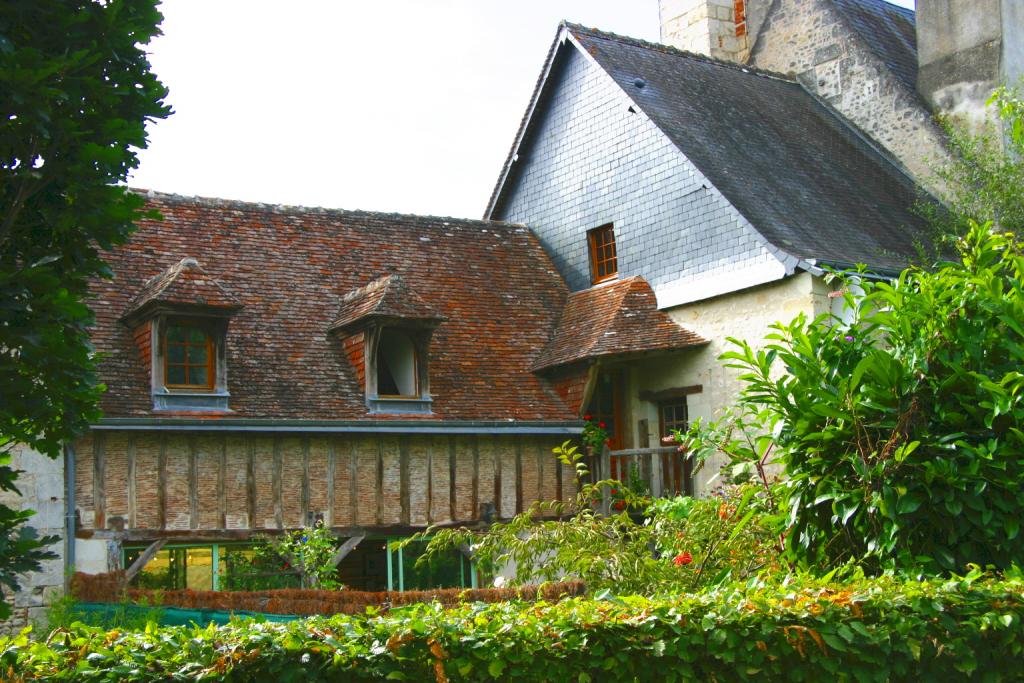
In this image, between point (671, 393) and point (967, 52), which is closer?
point (671, 393)

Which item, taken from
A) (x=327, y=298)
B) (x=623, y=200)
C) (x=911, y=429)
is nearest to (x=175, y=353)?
(x=327, y=298)

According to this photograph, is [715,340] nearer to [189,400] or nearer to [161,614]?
[189,400]

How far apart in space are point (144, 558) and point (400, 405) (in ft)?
10.6

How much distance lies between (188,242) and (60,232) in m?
9.29

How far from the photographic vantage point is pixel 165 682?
4.51 m

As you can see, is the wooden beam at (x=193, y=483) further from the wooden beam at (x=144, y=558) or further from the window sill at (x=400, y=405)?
the window sill at (x=400, y=405)

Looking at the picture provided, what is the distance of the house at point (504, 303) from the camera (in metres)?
12.8

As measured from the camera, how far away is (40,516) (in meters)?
11.8

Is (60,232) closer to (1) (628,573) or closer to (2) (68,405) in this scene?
(2) (68,405)

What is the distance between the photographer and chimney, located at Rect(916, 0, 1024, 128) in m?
17.9

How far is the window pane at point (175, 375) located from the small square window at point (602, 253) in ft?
19.9

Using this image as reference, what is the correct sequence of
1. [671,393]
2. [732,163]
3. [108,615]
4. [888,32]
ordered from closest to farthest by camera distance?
[108,615] → [671,393] → [732,163] → [888,32]

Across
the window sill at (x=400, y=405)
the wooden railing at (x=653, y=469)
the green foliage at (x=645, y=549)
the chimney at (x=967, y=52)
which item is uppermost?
the chimney at (x=967, y=52)

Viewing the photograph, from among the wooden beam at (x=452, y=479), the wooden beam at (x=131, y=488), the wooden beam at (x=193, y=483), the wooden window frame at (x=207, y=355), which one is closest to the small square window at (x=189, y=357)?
the wooden window frame at (x=207, y=355)
